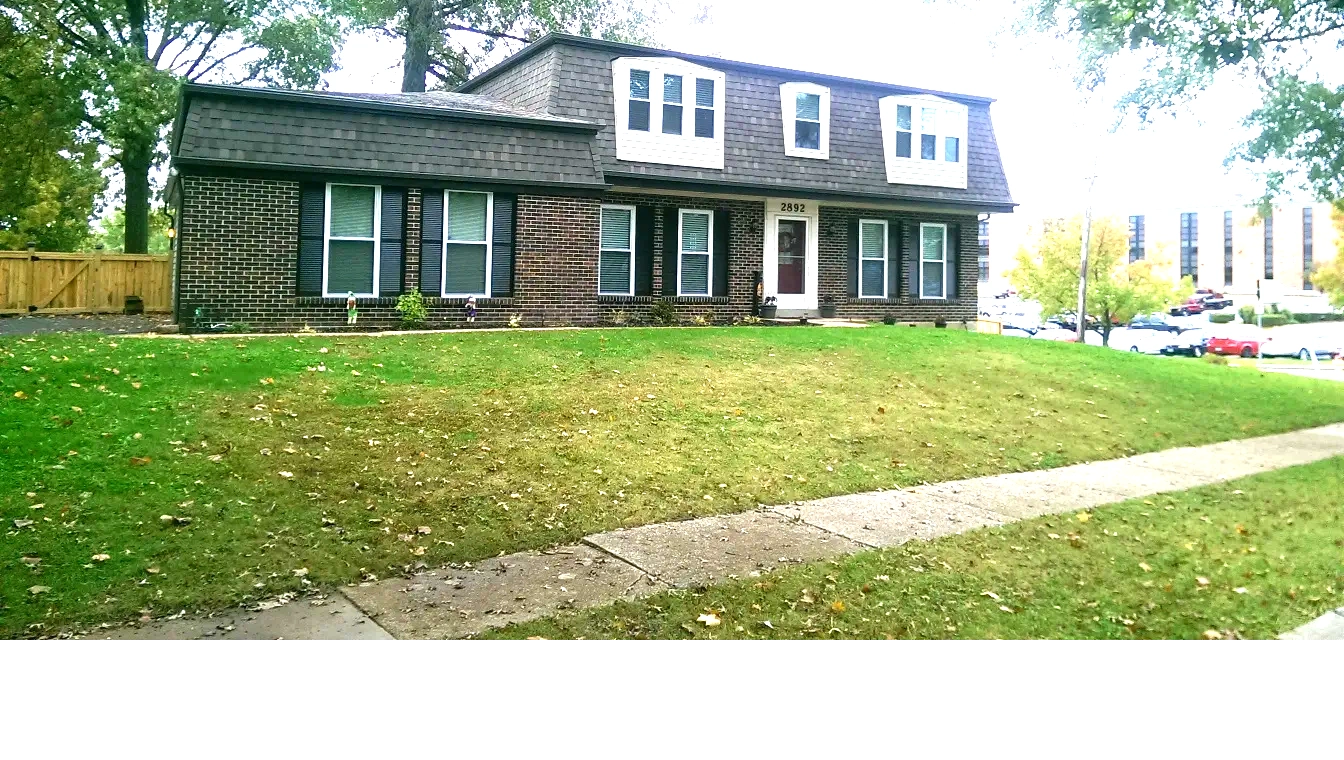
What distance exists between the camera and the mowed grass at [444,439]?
18.3ft

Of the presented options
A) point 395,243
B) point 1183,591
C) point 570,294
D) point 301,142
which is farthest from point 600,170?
point 1183,591

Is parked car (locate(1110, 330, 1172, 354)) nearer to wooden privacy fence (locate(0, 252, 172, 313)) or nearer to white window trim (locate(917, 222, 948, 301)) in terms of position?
white window trim (locate(917, 222, 948, 301))

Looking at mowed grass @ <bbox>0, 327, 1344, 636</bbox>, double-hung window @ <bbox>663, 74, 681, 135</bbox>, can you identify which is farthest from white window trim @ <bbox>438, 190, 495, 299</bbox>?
double-hung window @ <bbox>663, 74, 681, 135</bbox>

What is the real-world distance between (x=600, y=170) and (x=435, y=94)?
16.9ft

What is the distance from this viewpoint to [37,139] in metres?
25.9

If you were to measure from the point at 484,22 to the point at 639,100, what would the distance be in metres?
12.3

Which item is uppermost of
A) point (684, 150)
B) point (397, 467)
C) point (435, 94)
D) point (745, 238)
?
point (435, 94)

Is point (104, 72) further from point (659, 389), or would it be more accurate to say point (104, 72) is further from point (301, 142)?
point (659, 389)

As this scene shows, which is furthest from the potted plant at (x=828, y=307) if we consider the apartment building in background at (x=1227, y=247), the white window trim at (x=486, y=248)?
the apartment building in background at (x=1227, y=247)

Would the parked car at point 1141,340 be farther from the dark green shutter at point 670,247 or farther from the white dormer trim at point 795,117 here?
the dark green shutter at point 670,247

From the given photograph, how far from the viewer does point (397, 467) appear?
7.38 meters

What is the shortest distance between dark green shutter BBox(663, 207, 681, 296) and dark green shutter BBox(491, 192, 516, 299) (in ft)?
14.0

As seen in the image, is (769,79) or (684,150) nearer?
(684,150)

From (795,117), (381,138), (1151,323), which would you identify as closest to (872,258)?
(795,117)
